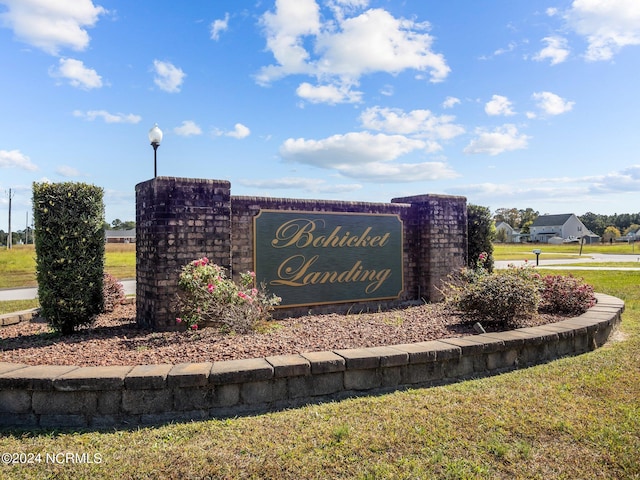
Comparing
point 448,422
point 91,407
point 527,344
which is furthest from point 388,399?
point 91,407

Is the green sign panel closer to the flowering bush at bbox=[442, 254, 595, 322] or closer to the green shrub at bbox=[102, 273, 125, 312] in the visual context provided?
the flowering bush at bbox=[442, 254, 595, 322]

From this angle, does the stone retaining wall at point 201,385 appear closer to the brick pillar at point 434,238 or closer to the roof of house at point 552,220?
the brick pillar at point 434,238

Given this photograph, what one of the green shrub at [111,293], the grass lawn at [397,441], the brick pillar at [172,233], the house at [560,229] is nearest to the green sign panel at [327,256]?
the brick pillar at [172,233]

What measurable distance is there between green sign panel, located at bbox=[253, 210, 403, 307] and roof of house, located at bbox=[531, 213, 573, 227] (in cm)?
8146

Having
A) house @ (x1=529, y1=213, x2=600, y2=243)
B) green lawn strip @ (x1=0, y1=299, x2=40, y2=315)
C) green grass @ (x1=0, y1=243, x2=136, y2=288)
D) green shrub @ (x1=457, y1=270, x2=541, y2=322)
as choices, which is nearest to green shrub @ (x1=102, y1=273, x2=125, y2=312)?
green lawn strip @ (x1=0, y1=299, x2=40, y2=315)

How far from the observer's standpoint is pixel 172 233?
6.24 metres

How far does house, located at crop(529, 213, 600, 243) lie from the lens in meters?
78.0

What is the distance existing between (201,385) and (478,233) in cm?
850

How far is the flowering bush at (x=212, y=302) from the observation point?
226 inches

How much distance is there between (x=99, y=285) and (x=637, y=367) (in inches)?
273

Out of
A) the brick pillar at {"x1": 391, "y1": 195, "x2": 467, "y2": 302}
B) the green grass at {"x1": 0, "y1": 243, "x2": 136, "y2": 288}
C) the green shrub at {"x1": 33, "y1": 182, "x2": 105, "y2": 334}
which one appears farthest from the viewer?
the green grass at {"x1": 0, "y1": 243, "x2": 136, "y2": 288}

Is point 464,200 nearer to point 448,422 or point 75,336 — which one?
point 448,422

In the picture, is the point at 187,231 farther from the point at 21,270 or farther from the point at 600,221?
the point at 600,221

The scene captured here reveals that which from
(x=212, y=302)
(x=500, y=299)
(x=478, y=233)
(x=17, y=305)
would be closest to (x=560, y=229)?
(x=478, y=233)
